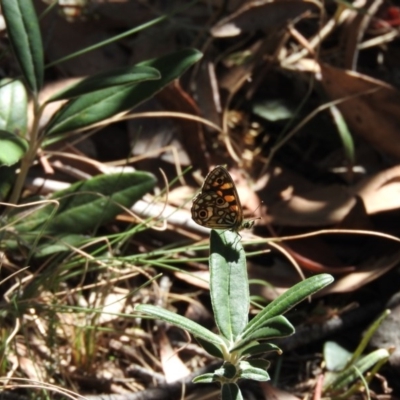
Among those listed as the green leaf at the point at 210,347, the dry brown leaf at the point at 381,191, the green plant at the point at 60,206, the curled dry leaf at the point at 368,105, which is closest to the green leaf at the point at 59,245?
the green plant at the point at 60,206

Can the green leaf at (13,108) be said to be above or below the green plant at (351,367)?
above

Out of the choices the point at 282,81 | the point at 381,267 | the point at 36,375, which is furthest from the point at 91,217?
the point at 282,81

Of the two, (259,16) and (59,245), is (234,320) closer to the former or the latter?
(59,245)

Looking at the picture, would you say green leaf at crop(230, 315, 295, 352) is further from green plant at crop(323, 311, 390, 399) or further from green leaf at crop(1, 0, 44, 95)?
green leaf at crop(1, 0, 44, 95)

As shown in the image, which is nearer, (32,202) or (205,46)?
(32,202)

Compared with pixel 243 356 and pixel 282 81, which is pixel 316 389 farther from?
pixel 282 81

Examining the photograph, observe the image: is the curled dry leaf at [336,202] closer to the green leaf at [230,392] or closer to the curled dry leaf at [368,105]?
the curled dry leaf at [368,105]

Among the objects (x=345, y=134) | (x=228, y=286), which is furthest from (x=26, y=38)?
(x=345, y=134)
